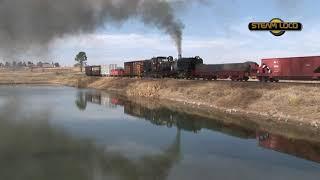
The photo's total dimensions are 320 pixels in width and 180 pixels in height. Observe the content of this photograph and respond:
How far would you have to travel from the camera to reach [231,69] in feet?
219

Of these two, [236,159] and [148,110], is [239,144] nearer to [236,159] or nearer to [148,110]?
[236,159]

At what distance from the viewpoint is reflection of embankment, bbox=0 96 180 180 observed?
70.9 feet

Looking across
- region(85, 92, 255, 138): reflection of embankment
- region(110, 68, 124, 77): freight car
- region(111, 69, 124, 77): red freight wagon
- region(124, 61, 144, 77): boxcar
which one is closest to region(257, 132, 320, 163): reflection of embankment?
region(85, 92, 255, 138): reflection of embankment

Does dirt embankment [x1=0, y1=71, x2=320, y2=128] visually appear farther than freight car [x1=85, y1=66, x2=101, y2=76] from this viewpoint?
No

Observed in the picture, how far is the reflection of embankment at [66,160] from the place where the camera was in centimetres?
2162

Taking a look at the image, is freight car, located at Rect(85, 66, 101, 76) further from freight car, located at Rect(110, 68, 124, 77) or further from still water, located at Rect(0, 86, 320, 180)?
still water, located at Rect(0, 86, 320, 180)

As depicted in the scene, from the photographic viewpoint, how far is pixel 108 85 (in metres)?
111

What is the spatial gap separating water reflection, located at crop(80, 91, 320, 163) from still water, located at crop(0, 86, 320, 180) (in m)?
0.06

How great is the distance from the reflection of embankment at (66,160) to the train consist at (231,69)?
75.7 ft

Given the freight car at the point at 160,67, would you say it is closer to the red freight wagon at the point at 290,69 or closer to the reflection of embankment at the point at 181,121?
the reflection of embankment at the point at 181,121

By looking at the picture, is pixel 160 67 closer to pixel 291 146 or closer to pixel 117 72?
pixel 117 72

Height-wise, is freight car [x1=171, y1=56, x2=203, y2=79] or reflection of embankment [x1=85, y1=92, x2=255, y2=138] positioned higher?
freight car [x1=171, y1=56, x2=203, y2=79]

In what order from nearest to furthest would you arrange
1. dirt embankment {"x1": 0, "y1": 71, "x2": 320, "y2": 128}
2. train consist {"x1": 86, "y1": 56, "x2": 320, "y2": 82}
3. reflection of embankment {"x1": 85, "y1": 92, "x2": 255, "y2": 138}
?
reflection of embankment {"x1": 85, "y1": 92, "x2": 255, "y2": 138} → dirt embankment {"x1": 0, "y1": 71, "x2": 320, "y2": 128} → train consist {"x1": 86, "y1": 56, "x2": 320, "y2": 82}

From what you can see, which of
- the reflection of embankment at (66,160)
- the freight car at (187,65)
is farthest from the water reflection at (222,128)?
the freight car at (187,65)
